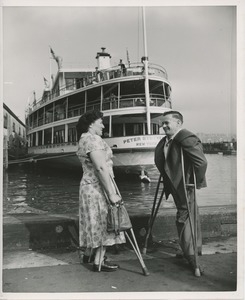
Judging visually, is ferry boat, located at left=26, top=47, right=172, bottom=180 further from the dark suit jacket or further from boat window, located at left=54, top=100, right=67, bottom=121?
the dark suit jacket

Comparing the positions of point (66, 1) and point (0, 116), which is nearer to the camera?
point (0, 116)

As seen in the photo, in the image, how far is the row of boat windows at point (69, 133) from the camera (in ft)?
44.5

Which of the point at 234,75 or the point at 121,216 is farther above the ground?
the point at 234,75

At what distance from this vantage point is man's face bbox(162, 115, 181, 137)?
267cm

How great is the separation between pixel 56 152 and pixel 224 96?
12.8m

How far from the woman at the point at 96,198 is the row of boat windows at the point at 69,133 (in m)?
10.4

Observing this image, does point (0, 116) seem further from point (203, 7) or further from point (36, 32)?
point (203, 7)

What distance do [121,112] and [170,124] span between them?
10.1m

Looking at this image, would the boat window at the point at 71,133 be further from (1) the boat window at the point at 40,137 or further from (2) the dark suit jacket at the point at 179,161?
(2) the dark suit jacket at the point at 179,161

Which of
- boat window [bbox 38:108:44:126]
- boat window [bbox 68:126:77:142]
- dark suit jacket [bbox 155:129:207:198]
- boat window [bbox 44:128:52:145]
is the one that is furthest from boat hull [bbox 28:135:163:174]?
dark suit jacket [bbox 155:129:207:198]

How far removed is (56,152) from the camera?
49.9 ft

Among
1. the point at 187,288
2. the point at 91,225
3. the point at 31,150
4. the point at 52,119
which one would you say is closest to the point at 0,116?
the point at 91,225

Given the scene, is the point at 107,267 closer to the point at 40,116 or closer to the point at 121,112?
the point at 121,112

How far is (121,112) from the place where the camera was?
12703mm
